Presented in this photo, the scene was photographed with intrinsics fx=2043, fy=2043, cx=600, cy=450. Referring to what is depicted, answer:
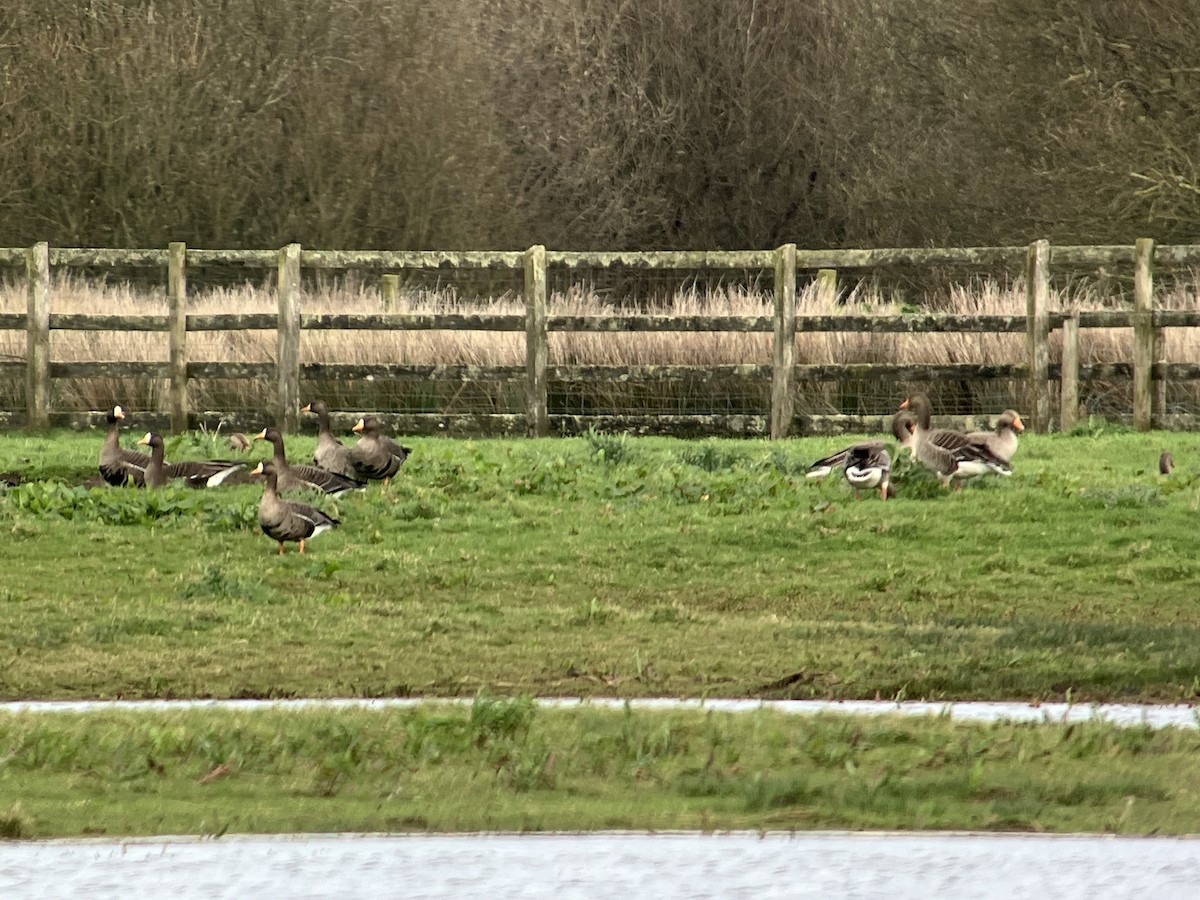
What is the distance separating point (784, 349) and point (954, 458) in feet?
17.9

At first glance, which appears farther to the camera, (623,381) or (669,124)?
(669,124)

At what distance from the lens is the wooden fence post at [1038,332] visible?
2019 cm

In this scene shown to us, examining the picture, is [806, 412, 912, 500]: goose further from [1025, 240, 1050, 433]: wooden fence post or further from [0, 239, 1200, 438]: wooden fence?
[1025, 240, 1050, 433]: wooden fence post

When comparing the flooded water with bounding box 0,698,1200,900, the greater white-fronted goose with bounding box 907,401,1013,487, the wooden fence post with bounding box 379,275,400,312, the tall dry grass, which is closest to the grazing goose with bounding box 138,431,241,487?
the greater white-fronted goose with bounding box 907,401,1013,487

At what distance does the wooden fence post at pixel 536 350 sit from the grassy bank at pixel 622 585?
314 centimetres

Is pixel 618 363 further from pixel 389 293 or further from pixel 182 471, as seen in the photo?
pixel 389 293

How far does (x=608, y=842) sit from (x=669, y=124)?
135 feet

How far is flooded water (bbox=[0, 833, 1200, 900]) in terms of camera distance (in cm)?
503

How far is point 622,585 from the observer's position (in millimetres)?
12531

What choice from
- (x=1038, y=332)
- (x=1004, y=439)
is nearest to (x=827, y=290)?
(x=1038, y=332)

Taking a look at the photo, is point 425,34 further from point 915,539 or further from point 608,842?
point 608,842

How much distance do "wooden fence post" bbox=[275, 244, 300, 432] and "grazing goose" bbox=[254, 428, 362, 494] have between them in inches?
232

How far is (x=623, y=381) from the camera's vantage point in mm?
21594

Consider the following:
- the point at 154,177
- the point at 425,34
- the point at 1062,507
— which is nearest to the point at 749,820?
the point at 1062,507
